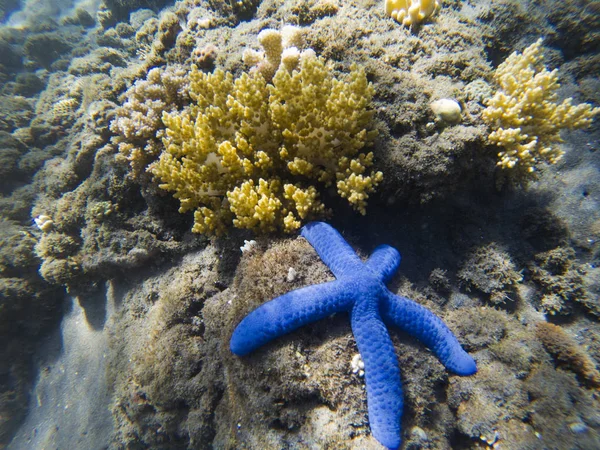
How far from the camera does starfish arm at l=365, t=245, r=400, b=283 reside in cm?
299

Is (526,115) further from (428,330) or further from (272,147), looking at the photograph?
(272,147)

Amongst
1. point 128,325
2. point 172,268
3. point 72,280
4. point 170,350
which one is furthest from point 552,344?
point 72,280

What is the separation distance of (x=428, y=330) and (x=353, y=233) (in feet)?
4.47

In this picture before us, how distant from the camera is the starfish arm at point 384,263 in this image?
2.99 metres

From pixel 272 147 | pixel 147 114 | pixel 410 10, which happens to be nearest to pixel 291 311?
pixel 272 147

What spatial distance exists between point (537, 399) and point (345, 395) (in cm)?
191

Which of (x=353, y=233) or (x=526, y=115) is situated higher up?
(x=526, y=115)

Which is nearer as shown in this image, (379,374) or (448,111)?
(379,374)

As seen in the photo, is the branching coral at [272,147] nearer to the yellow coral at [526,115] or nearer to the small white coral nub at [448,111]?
the small white coral nub at [448,111]

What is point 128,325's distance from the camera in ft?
15.3

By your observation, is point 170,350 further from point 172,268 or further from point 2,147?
point 2,147

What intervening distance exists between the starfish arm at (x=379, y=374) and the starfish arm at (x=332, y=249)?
38 centimetres

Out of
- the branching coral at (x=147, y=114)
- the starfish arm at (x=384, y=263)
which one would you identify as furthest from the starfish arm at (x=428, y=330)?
the branching coral at (x=147, y=114)

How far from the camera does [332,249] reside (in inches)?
120
